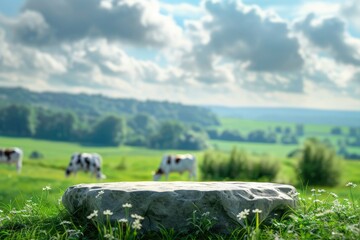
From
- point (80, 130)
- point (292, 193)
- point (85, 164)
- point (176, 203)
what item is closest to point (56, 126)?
point (80, 130)

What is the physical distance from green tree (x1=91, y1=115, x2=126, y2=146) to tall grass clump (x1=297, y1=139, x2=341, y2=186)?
118 meters

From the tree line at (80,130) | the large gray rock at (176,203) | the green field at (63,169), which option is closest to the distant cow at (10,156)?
the green field at (63,169)

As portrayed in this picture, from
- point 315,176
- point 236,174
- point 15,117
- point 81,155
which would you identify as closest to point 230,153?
point 236,174

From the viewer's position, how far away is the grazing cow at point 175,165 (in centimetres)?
4359

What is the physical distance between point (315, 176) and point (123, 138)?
122531 mm

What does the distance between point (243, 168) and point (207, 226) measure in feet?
128

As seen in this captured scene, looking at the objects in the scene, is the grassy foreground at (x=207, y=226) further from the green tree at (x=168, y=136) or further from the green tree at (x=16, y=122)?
the green tree at (x=16, y=122)

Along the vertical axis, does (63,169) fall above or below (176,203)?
below

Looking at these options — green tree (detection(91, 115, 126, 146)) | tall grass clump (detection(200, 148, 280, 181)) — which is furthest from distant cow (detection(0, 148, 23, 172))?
green tree (detection(91, 115, 126, 146))

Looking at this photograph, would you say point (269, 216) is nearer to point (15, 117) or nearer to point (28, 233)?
point (28, 233)

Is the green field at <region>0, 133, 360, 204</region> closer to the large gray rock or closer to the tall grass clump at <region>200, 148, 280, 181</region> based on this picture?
the tall grass clump at <region>200, 148, 280, 181</region>

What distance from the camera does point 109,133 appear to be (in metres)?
164

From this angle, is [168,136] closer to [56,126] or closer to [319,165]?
[56,126]

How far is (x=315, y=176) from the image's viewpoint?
46.0 m
